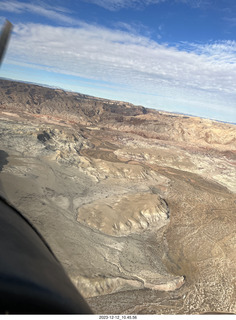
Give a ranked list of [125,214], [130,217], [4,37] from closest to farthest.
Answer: [4,37] → [130,217] → [125,214]

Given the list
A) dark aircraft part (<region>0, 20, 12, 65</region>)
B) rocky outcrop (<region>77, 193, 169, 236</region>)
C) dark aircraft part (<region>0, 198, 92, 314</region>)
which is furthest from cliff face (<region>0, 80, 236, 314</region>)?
dark aircraft part (<region>0, 20, 12, 65</region>)

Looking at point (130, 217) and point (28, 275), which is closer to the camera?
point (28, 275)

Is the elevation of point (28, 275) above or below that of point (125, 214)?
above

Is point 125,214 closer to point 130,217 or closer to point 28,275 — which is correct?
point 130,217

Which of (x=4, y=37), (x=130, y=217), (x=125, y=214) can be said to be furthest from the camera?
(x=125, y=214)

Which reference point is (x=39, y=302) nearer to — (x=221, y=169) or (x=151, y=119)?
(x=221, y=169)

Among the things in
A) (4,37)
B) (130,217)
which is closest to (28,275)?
(4,37)

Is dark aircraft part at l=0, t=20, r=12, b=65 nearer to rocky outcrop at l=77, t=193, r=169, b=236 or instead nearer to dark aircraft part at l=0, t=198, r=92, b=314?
dark aircraft part at l=0, t=198, r=92, b=314
